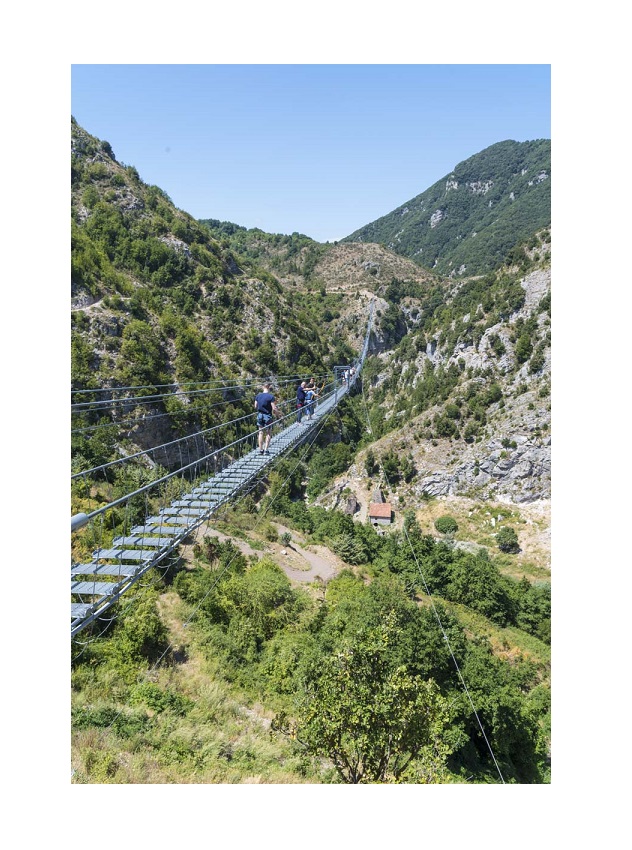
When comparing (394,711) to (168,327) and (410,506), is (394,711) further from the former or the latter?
(168,327)

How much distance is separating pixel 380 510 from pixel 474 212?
244ft

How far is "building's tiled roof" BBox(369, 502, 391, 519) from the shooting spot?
2688 centimetres

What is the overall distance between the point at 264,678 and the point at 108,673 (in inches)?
115

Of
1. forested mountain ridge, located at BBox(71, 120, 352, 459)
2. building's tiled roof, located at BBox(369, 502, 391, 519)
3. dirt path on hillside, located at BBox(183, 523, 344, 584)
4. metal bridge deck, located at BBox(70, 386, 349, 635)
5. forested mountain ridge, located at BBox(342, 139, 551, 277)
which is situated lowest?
dirt path on hillside, located at BBox(183, 523, 344, 584)

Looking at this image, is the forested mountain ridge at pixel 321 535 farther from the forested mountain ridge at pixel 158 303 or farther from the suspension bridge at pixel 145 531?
the suspension bridge at pixel 145 531

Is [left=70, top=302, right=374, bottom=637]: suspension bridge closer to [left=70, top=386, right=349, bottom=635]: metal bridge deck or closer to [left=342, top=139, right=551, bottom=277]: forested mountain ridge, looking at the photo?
[left=70, top=386, right=349, bottom=635]: metal bridge deck

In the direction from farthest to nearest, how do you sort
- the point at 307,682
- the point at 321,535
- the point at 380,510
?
the point at 380,510
the point at 321,535
the point at 307,682

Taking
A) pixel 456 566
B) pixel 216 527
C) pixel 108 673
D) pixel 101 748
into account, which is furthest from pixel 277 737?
pixel 456 566

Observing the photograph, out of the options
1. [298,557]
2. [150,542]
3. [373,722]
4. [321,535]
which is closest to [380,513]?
[321,535]

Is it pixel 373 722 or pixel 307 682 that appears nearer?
pixel 373 722

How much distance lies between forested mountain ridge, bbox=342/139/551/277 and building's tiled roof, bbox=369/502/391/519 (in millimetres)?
43351

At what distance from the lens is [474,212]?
85000 mm

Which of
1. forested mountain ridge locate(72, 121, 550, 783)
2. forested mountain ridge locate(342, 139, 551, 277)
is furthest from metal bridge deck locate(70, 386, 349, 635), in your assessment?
forested mountain ridge locate(342, 139, 551, 277)

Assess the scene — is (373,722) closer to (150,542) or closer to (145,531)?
(150,542)
